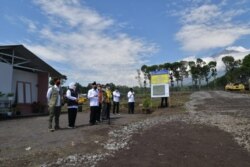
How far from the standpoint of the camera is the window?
2275cm

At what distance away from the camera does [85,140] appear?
9.66 meters

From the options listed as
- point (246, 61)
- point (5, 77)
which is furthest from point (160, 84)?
point (246, 61)

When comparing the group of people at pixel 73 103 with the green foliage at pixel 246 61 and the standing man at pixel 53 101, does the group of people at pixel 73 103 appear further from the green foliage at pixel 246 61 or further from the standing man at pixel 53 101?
the green foliage at pixel 246 61

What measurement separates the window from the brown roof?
1137mm

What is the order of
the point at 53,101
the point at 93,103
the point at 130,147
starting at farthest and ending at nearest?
the point at 93,103 → the point at 53,101 → the point at 130,147

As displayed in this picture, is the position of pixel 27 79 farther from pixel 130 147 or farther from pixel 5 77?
pixel 130 147

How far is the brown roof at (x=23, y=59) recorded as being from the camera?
66.9 feet

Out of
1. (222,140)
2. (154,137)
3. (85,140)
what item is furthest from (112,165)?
(222,140)

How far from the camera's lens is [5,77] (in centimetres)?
1945

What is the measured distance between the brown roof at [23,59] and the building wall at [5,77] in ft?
2.48

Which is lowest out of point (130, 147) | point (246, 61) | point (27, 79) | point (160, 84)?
point (130, 147)

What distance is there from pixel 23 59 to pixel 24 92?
239cm

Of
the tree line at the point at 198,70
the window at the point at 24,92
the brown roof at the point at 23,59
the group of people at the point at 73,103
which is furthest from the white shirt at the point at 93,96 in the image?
the tree line at the point at 198,70

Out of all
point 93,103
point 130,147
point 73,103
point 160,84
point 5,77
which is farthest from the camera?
point 160,84
